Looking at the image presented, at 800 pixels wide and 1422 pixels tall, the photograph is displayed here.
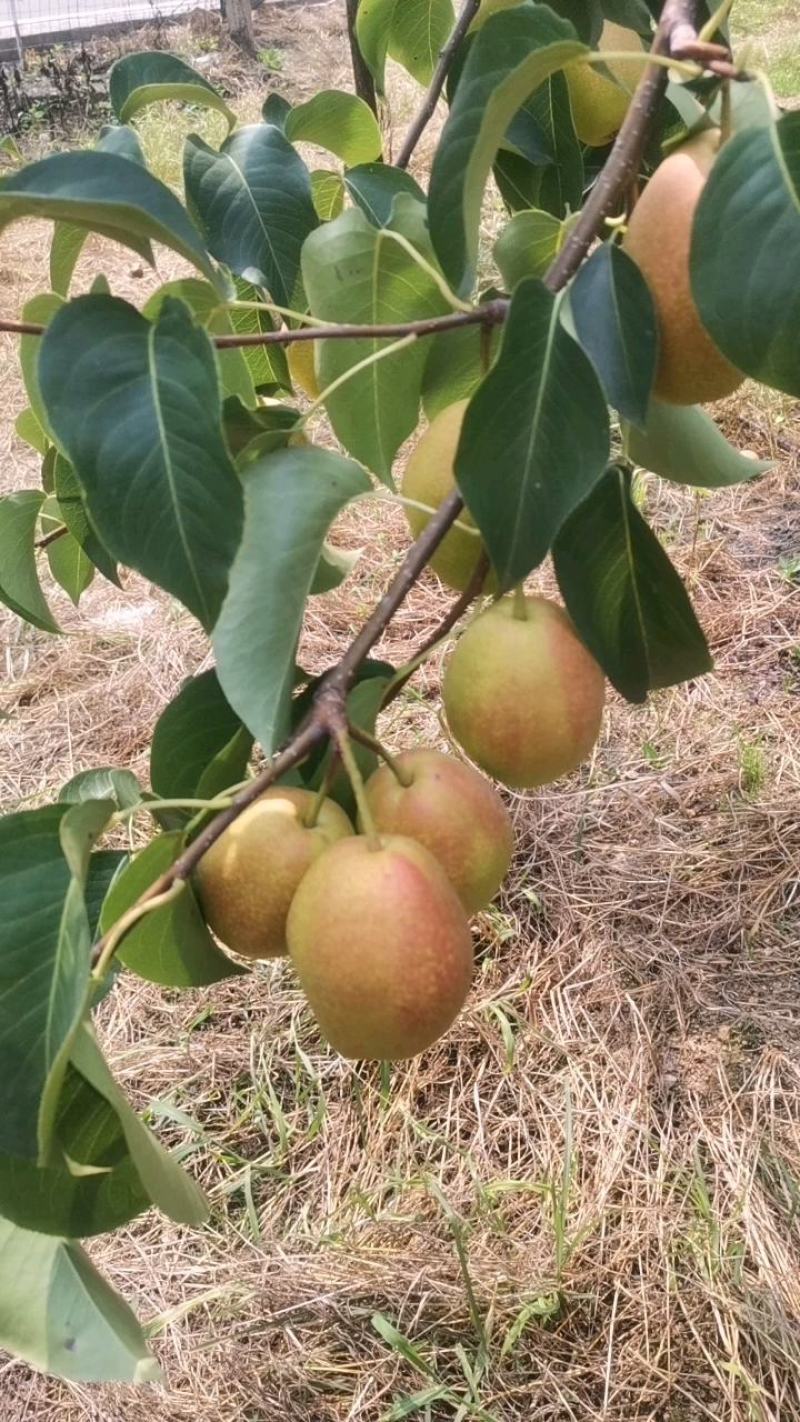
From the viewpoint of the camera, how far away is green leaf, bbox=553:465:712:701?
1.74 ft

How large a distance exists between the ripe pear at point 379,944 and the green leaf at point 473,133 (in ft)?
0.75

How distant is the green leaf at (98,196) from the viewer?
1.30 ft

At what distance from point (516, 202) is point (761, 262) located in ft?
1.25

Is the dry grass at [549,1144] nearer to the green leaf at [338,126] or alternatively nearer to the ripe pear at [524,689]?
the ripe pear at [524,689]

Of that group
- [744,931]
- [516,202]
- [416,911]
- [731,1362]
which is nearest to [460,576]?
[416,911]

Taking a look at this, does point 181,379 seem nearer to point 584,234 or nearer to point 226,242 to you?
point 584,234

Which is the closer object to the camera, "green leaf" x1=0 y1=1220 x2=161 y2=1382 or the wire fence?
"green leaf" x1=0 y1=1220 x2=161 y2=1382

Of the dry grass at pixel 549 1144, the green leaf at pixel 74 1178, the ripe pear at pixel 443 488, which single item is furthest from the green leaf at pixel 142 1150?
the dry grass at pixel 549 1144

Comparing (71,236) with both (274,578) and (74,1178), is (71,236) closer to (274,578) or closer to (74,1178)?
(274,578)

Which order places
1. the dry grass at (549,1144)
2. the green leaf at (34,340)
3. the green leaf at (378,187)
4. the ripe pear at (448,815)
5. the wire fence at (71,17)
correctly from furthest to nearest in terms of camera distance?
the wire fence at (71,17), the dry grass at (549,1144), the green leaf at (378,187), the green leaf at (34,340), the ripe pear at (448,815)

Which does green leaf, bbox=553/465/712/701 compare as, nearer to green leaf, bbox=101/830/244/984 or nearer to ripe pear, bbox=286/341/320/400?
green leaf, bbox=101/830/244/984

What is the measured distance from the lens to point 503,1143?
1.38 m

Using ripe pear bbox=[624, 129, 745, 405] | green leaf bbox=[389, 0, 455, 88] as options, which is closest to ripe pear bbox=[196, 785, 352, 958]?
A: ripe pear bbox=[624, 129, 745, 405]

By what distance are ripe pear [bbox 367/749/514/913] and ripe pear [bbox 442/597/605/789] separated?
0.08ft
